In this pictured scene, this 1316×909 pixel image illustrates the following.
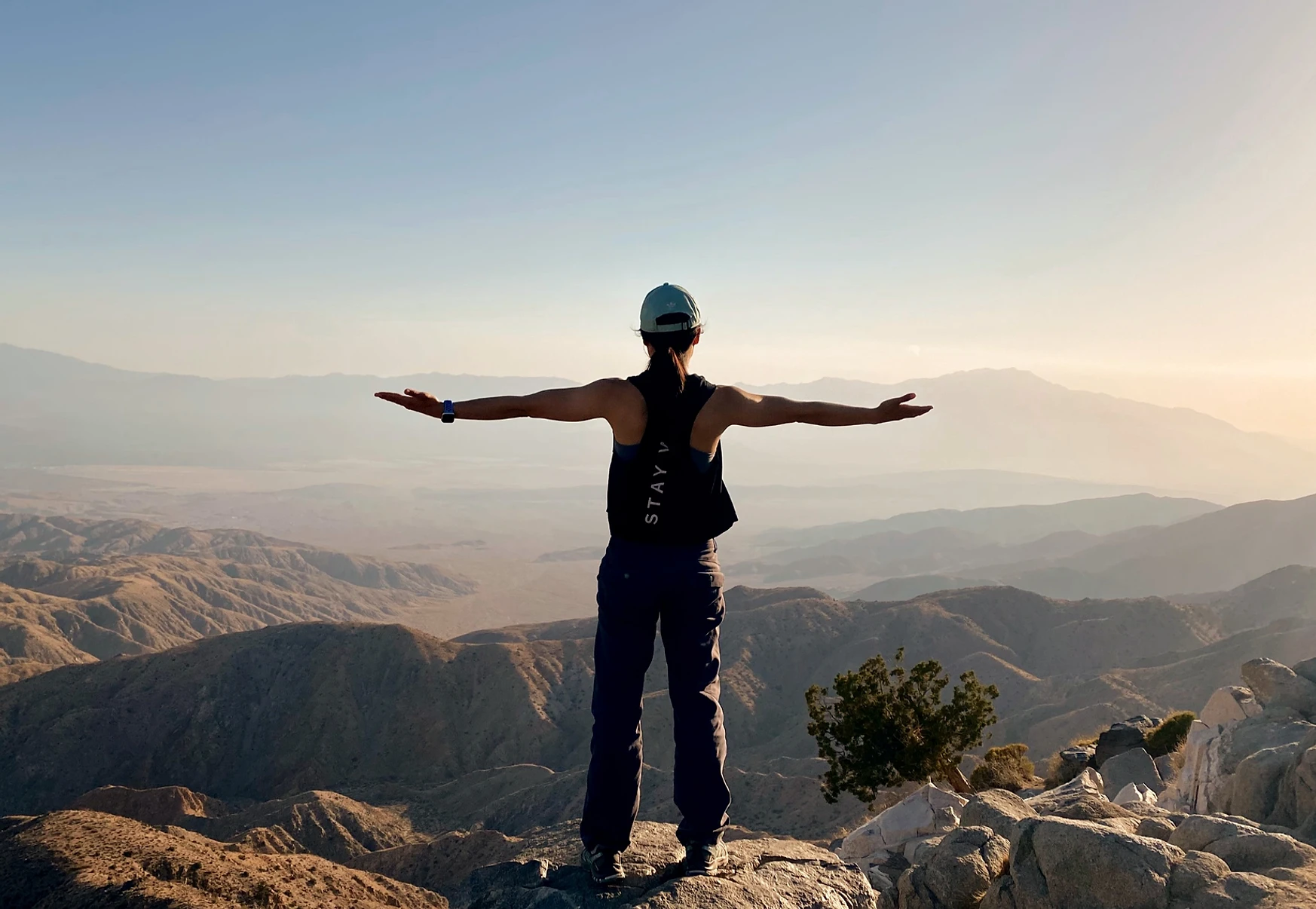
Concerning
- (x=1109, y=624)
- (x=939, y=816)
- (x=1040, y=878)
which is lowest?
(x=1109, y=624)

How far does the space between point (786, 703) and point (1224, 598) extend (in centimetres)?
7119

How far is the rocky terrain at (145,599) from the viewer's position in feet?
316

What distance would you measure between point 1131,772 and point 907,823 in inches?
384

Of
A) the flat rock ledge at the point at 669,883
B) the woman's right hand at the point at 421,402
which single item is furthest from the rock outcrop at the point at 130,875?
the woman's right hand at the point at 421,402

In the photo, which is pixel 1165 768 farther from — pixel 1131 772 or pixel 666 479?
pixel 666 479

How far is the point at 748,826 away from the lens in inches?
1714

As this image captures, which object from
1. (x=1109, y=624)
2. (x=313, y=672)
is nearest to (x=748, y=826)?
(x=313, y=672)

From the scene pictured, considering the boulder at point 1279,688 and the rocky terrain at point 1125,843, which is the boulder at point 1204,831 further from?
the boulder at point 1279,688

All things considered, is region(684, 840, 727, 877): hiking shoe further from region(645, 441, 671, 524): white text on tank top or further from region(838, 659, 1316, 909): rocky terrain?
region(838, 659, 1316, 909): rocky terrain

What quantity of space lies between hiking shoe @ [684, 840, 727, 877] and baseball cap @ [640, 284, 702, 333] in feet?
11.0

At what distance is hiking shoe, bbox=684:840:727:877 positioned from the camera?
5.23 meters

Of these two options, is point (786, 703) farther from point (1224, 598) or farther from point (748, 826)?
point (1224, 598)

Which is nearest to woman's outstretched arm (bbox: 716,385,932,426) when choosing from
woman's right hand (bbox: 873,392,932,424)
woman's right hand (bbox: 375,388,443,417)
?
woman's right hand (bbox: 873,392,932,424)

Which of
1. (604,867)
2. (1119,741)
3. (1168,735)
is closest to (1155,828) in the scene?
(604,867)
